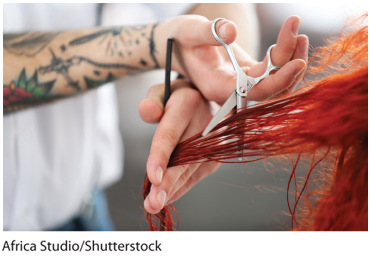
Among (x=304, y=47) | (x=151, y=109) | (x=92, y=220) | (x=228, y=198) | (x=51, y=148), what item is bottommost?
(x=228, y=198)

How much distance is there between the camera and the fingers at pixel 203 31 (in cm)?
44

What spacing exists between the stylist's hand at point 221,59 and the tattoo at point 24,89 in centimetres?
35

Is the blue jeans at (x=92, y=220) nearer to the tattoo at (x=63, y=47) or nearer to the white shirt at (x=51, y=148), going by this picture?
the white shirt at (x=51, y=148)

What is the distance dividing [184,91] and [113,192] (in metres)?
1.18

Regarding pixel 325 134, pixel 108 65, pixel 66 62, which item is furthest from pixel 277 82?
pixel 66 62

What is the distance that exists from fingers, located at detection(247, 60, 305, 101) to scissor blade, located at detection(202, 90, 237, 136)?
6 centimetres

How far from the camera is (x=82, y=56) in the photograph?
67 cm

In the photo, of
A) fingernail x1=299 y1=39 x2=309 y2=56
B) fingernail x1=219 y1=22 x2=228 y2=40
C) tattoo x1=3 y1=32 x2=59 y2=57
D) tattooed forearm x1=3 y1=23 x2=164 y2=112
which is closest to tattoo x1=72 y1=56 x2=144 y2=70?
tattooed forearm x1=3 y1=23 x2=164 y2=112

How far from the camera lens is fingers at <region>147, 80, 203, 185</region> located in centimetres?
41

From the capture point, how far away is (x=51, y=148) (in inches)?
32.4

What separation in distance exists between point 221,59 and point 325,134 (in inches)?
11.7

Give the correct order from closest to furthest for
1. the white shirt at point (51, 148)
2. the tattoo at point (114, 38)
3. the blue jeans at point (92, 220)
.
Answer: the tattoo at point (114, 38)
the white shirt at point (51, 148)
the blue jeans at point (92, 220)

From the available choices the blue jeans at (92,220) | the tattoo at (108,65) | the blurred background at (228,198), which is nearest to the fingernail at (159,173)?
the tattoo at (108,65)

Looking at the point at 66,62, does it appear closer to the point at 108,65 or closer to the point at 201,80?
the point at 108,65
